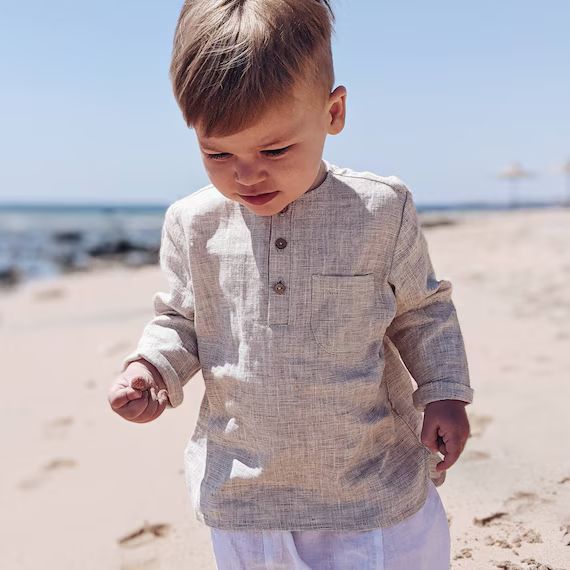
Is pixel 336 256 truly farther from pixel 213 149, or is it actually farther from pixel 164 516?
pixel 164 516

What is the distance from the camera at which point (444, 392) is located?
5.25ft

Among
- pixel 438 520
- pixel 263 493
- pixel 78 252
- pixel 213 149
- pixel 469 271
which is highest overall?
pixel 213 149

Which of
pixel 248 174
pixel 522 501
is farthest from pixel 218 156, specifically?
pixel 522 501

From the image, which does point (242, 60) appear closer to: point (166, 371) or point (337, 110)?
point (337, 110)

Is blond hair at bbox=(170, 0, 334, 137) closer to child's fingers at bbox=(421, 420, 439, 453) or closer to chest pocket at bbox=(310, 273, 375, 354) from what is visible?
chest pocket at bbox=(310, 273, 375, 354)

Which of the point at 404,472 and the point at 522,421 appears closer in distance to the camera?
the point at 404,472

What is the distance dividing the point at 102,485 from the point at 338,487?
135 centimetres

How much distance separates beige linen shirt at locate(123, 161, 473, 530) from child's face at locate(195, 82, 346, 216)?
3.8 inches

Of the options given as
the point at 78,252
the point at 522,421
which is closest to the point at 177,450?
the point at 522,421

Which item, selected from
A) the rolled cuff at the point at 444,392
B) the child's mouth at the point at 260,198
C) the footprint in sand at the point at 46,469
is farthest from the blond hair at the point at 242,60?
the footprint in sand at the point at 46,469

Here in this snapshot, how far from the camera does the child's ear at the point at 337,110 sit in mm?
1535

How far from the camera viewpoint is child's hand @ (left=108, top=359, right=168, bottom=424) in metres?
1.56

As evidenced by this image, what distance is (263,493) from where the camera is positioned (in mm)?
1573

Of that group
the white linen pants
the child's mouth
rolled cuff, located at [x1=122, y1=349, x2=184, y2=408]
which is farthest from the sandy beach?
the child's mouth
